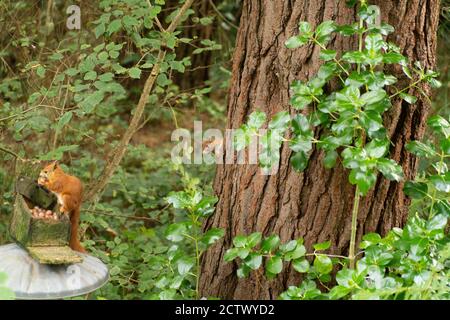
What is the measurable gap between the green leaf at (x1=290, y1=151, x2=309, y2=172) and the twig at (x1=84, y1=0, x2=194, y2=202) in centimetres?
136

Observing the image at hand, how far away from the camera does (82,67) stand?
3859 mm

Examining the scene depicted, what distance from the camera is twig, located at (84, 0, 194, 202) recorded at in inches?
167

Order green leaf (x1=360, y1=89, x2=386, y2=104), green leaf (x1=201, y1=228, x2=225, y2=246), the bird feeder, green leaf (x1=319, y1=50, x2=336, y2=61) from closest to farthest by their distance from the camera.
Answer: the bird feeder
green leaf (x1=360, y1=89, x2=386, y2=104)
green leaf (x1=319, y1=50, x2=336, y2=61)
green leaf (x1=201, y1=228, x2=225, y2=246)

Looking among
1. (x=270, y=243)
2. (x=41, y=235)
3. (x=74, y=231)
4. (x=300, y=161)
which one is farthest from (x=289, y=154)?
(x=41, y=235)

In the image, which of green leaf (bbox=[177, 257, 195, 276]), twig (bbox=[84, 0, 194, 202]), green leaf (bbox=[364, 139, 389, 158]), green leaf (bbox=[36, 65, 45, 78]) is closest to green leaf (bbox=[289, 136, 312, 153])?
green leaf (bbox=[364, 139, 389, 158])

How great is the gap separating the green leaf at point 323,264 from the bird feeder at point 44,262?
808 millimetres

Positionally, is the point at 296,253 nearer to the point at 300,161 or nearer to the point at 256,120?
the point at 300,161

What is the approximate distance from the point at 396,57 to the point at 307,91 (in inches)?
13.6

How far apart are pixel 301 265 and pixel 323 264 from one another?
0.09 meters

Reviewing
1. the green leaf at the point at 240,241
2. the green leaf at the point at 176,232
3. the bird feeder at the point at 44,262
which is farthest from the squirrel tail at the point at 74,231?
the green leaf at the point at 240,241

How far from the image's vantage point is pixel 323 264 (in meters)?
3.03

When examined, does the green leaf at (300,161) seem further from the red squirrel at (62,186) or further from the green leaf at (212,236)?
the red squirrel at (62,186)

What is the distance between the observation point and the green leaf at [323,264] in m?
3.02

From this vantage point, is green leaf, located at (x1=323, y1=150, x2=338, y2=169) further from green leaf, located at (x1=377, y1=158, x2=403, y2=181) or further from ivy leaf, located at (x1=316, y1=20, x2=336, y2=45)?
ivy leaf, located at (x1=316, y1=20, x2=336, y2=45)
